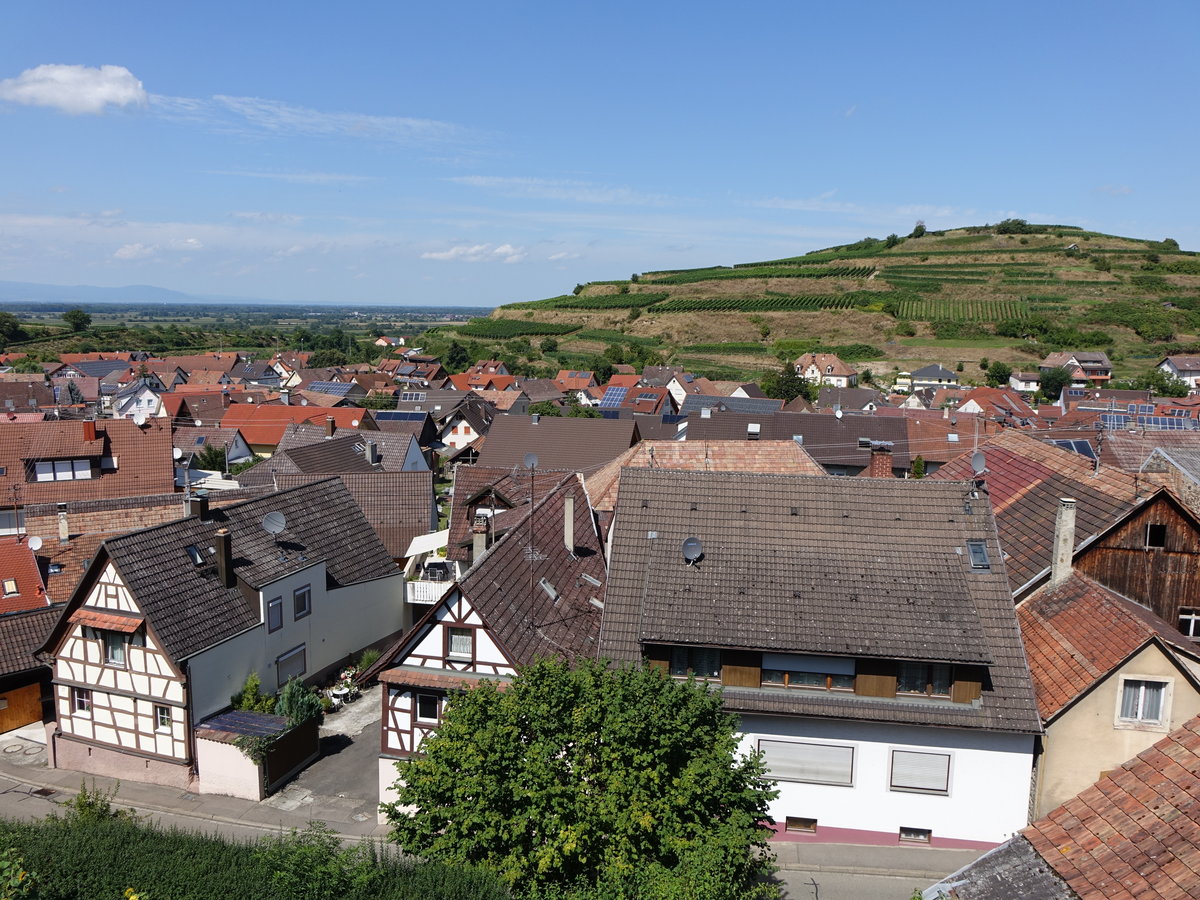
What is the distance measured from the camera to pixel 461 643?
18500mm

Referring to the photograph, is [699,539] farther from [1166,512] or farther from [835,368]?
[835,368]

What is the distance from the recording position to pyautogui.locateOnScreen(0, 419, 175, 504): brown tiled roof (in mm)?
44344

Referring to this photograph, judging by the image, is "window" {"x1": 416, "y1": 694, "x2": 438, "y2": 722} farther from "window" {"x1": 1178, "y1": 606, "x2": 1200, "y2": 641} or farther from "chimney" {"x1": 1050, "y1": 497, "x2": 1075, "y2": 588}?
"window" {"x1": 1178, "y1": 606, "x2": 1200, "y2": 641}

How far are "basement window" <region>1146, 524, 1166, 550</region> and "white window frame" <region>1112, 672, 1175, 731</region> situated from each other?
12.4ft

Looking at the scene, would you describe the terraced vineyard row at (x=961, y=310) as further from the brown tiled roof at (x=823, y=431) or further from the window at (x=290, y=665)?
the window at (x=290, y=665)

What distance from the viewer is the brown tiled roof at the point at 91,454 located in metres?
44.3

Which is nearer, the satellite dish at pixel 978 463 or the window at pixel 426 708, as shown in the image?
the window at pixel 426 708

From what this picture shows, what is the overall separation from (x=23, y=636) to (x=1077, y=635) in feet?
91.3

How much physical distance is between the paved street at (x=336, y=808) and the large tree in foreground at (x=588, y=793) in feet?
14.2

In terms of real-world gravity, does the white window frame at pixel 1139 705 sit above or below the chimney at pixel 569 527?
below

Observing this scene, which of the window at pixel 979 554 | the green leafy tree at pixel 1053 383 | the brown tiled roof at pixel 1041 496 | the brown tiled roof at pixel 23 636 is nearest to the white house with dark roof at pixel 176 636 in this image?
the brown tiled roof at pixel 23 636

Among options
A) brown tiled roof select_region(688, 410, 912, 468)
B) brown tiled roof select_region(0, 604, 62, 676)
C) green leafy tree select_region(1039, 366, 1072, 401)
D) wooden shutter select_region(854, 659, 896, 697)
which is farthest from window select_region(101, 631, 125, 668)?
green leafy tree select_region(1039, 366, 1072, 401)

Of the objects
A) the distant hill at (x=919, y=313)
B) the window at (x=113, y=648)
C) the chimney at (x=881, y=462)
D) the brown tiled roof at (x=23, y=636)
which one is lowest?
the brown tiled roof at (x=23, y=636)

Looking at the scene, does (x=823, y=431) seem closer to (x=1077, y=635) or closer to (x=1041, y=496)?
(x=1041, y=496)
